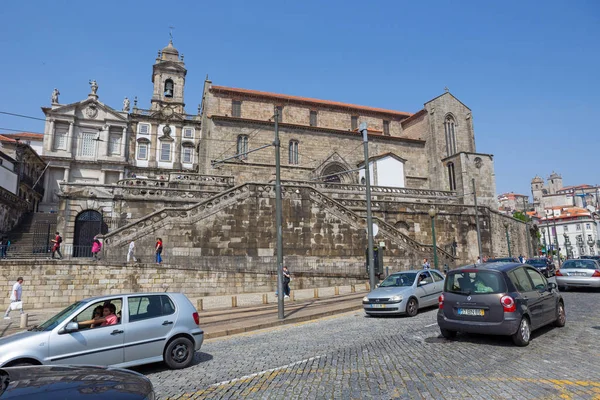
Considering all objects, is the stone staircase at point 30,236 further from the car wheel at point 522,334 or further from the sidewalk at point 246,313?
the car wheel at point 522,334

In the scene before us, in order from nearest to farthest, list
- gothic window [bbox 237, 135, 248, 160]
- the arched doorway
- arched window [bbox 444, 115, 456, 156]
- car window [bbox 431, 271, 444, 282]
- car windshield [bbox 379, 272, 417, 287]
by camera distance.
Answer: car windshield [bbox 379, 272, 417, 287] < car window [bbox 431, 271, 444, 282] < the arched doorway < gothic window [bbox 237, 135, 248, 160] < arched window [bbox 444, 115, 456, 156]

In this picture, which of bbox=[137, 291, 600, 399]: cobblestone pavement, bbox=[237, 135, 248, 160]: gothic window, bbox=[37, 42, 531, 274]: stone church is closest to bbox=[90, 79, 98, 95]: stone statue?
bbox=[37, 42, 531, 274]: stone church

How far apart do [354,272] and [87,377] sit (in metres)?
21.7

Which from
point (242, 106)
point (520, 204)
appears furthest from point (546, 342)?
point (520, 204)

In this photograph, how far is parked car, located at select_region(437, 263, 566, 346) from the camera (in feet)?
22.6

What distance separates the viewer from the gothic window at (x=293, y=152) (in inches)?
1517

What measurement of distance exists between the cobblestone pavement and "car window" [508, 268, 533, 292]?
1.05m

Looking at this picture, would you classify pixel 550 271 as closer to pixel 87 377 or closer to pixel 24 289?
pixel 87 377

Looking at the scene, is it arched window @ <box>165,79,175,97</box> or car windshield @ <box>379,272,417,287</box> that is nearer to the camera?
car windshield @ <box>379,272,417,287</box>

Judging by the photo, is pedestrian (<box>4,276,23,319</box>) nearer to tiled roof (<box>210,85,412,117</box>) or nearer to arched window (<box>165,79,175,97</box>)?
tiled roof (<box>210,85,412,117</box>)

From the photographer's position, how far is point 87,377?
10.6 ft

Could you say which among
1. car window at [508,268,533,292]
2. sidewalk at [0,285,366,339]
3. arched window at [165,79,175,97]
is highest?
arched window at [165,79,175,97]

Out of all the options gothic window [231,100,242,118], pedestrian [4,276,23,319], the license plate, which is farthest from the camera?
gothic window [231,100,242,118]

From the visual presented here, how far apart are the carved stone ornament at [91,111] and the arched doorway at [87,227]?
89.9 feet
